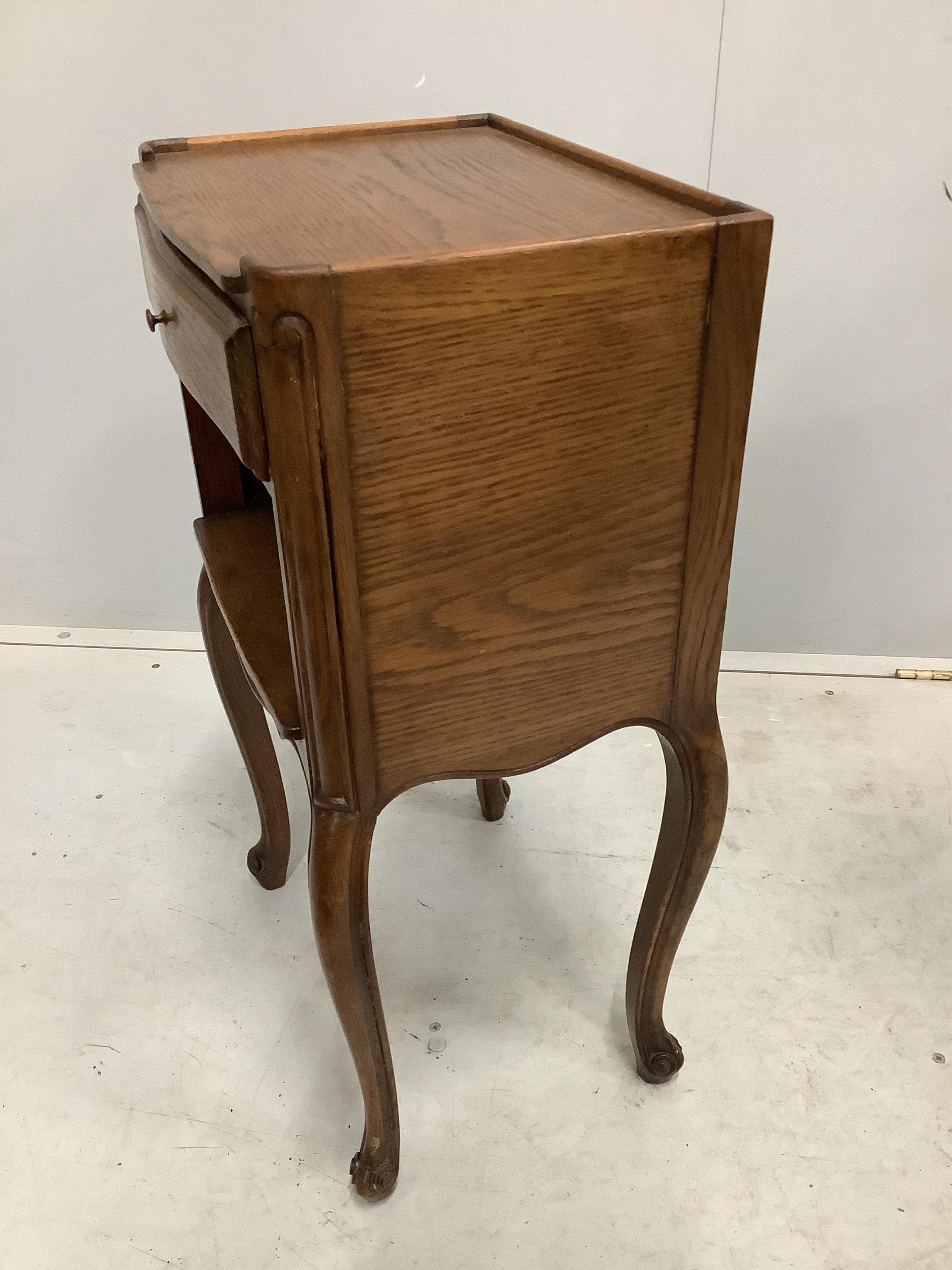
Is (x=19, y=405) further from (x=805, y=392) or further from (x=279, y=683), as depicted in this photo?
(x=805, y=392)

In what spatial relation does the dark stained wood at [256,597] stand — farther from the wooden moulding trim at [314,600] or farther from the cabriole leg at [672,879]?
the cabriole leg at [672,879]

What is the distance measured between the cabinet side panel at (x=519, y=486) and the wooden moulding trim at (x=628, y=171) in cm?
7

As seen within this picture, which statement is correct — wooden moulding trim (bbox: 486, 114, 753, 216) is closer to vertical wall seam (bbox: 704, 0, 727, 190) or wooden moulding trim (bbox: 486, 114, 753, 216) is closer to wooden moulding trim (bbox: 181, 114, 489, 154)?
wooden moulding trim (bbox: 181, 114, 489, 154)

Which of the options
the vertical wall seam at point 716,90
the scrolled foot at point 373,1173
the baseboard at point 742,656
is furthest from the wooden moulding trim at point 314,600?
→ the baseboard at point 742,656

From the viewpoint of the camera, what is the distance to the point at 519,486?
27.3 inches

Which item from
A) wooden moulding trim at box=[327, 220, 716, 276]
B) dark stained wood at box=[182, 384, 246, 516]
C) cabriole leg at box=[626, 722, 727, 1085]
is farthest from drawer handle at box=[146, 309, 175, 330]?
cabriole leg at box=[626, 722, 727, 1085]

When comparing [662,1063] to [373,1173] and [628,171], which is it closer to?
[373,1173]

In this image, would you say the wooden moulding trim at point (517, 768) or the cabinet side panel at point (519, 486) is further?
the wooden moulding trim at point (517, 768)

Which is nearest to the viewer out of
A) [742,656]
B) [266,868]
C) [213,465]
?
[213,465]

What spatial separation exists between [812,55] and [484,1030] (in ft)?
4.07

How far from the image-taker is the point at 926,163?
4.38 feet

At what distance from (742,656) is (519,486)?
3.77ft

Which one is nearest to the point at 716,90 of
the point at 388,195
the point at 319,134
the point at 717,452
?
the point at 319,134

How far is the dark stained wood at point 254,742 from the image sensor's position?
3.75ft
